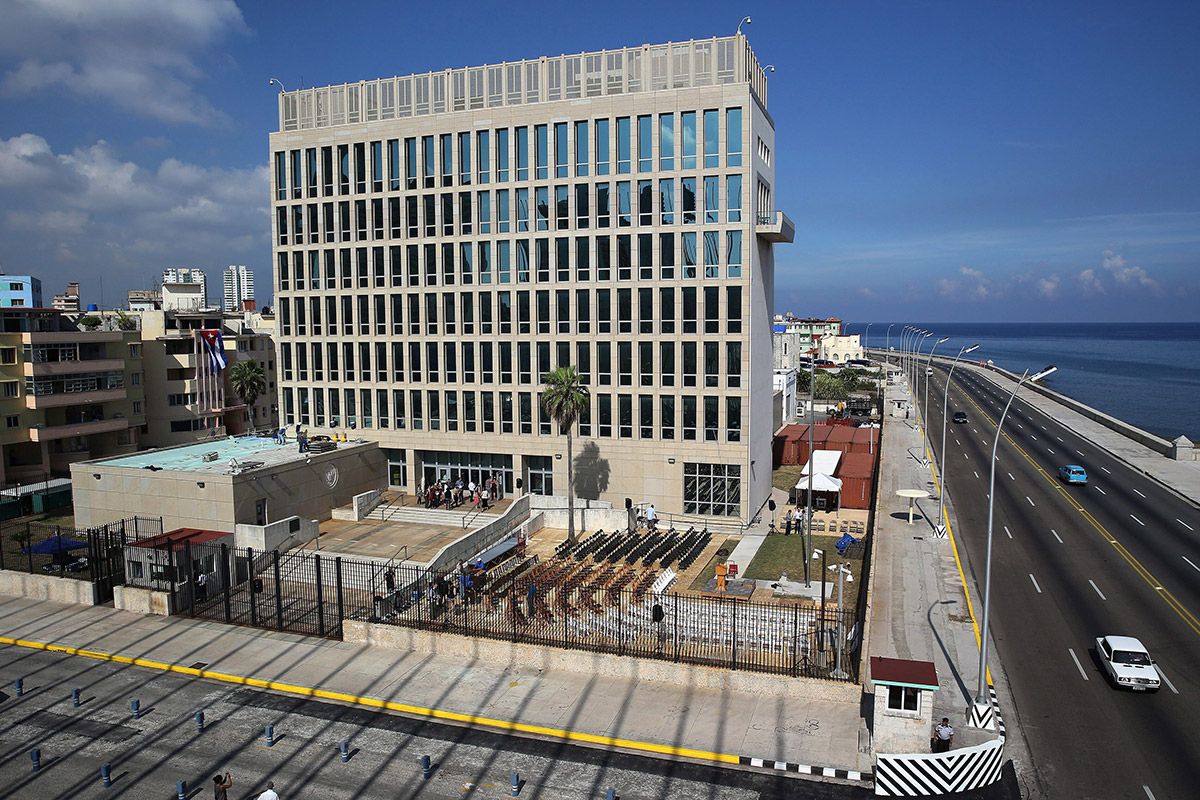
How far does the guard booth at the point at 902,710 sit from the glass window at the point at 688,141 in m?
35.2

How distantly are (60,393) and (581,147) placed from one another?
154 ft

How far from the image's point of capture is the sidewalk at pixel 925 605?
86.5ft

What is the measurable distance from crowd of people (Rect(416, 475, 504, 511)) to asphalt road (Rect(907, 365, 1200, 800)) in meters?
29.4

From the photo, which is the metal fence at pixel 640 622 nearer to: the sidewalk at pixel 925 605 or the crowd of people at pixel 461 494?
the sidewalk at pixel 925 605

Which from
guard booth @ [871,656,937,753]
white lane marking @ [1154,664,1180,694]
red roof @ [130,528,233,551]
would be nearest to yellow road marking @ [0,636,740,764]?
guard booth @ [871,656,937,753]

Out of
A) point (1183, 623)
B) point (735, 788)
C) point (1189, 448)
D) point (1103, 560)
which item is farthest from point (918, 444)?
point (735, 788)

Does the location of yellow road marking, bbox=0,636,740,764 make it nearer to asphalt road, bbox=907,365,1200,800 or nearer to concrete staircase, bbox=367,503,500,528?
asphalt road, bbox=907,365,1200,800

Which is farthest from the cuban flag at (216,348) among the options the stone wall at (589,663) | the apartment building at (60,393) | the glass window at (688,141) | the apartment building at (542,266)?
the glass window at (688,141)

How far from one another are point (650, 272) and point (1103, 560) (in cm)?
2907

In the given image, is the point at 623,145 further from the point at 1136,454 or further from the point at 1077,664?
the point at 1136,454

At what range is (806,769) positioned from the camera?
21359 millimetres

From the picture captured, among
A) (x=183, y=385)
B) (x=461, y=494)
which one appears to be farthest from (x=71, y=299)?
(x=461, y=494)

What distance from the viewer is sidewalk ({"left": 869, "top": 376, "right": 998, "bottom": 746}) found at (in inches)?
1038

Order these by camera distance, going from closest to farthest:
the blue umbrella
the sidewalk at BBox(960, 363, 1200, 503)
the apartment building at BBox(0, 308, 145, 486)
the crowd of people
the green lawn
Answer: the blue umbrella → the green lawn → the crowd of people → the sidewalk at BBox(960, 363, 1200, 503) → the apartment building at BBox(0, 308, 145, 486)
